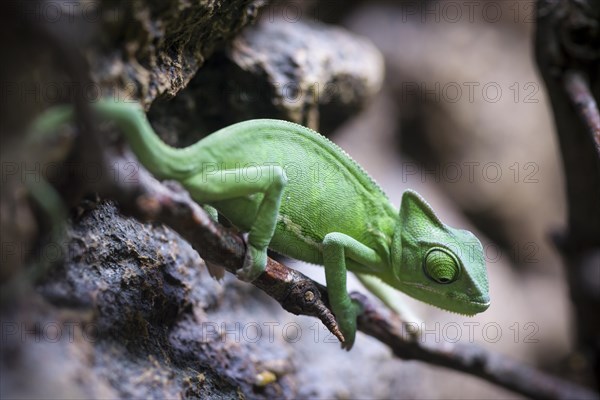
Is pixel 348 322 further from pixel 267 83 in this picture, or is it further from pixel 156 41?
pixel 156 41

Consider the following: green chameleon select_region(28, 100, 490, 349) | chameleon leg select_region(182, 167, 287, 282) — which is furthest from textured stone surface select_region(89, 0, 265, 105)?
chameleon leg select_region(182, 167, 287, 282)

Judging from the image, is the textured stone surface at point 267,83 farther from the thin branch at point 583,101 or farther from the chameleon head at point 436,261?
the thin branch at point 583,101

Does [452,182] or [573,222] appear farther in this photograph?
[452,182]

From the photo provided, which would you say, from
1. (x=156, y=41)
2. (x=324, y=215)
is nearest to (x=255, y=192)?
(x=324, y=215)

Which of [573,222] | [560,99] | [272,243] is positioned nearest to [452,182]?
[573,222]

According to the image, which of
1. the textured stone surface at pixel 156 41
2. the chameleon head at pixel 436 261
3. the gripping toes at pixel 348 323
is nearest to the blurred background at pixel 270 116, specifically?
the textured stone surface at pixel 156 41

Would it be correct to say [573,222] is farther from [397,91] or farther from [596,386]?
[397,91]

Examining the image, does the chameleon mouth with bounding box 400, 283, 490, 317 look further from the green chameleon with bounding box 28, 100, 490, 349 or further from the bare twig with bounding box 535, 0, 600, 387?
the bare twig with bounding box 535, 0, 600, 387
